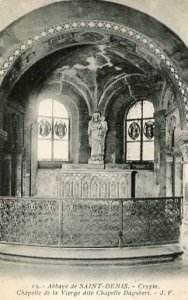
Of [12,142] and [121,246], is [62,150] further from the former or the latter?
[121,246]

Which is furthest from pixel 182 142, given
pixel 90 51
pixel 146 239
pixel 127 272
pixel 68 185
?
pixel 68 185

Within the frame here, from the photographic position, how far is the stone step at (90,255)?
22.6 ft

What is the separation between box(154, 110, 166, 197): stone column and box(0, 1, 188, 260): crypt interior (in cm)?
3

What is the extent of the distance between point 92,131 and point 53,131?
1682 mm

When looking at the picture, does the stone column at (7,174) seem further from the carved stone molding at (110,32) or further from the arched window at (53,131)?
the carved stone molding at (110,32)

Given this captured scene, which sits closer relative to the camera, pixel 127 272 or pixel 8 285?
pixel 8 285

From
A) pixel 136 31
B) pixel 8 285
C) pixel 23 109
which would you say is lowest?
pixel 8 285

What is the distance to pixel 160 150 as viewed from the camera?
11742mm

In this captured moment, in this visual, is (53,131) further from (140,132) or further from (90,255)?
(90,255)

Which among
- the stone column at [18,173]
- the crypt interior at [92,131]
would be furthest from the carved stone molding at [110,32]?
the stone column at [18,173]

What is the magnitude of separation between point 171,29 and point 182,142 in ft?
7.11

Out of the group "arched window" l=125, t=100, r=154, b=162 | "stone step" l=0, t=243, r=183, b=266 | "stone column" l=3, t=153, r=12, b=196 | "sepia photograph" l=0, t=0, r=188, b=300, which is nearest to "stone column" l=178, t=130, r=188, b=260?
"sepia photograph" l=0, t=0, r=188, b=300

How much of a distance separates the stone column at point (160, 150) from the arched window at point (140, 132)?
1.21 m

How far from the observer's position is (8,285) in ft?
19.6
